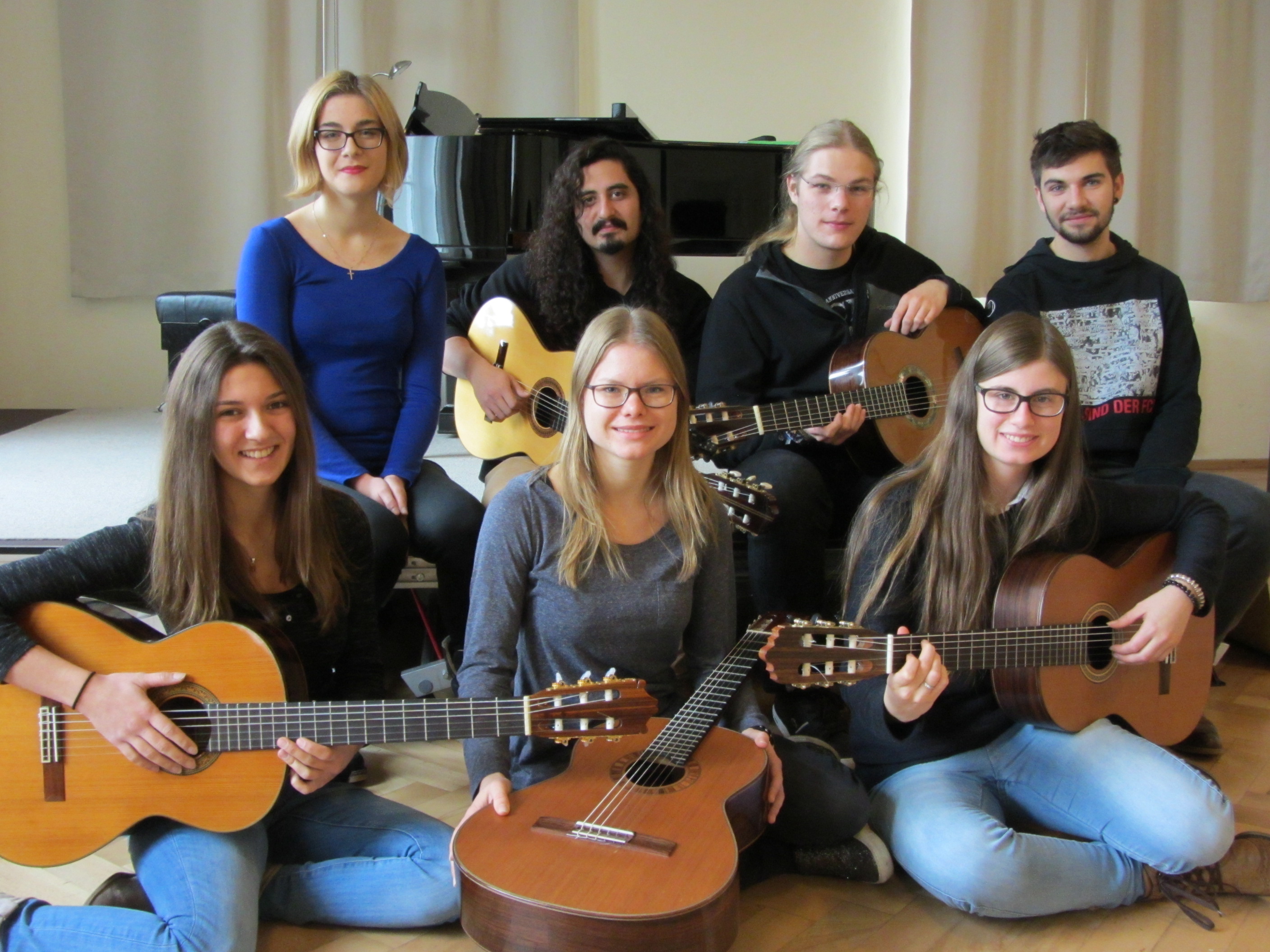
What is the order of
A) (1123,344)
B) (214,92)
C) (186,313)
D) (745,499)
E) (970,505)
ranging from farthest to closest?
(214,92)
(186,313)
(1123,344)
(745,499)
(970,505)

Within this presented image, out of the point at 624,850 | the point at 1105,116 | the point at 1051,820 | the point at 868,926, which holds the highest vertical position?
the point at 1105,116

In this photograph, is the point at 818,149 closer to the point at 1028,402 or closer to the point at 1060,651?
the point at 1028,402

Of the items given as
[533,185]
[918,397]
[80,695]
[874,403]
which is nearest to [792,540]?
[874,403]

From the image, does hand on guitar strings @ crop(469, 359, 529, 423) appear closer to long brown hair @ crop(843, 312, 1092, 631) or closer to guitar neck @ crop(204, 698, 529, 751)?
long brown hair @ crop(843, 312, 1092, 631)

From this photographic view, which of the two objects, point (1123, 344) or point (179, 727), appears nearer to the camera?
point (179, 727)

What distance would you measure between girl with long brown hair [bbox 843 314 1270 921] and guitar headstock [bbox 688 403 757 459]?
0.52m

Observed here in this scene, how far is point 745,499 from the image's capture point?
2.09 metres

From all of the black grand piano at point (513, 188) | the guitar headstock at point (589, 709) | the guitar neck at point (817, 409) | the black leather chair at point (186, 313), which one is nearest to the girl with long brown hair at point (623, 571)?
the guitar headstock at point (589, 709)

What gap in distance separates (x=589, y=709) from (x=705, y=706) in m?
0.33

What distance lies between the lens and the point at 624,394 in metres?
1.64

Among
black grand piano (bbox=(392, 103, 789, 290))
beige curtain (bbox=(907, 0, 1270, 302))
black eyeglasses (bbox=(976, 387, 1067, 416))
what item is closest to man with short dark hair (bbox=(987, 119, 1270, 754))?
black eyeglasses (bbox=(976, 387, 1067, 416))

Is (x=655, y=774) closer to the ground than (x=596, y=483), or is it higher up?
closer to the ground

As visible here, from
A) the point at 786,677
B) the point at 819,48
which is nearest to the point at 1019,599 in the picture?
the point at 786,677

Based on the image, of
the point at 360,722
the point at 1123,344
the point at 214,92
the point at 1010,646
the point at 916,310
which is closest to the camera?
the point at 360,722
